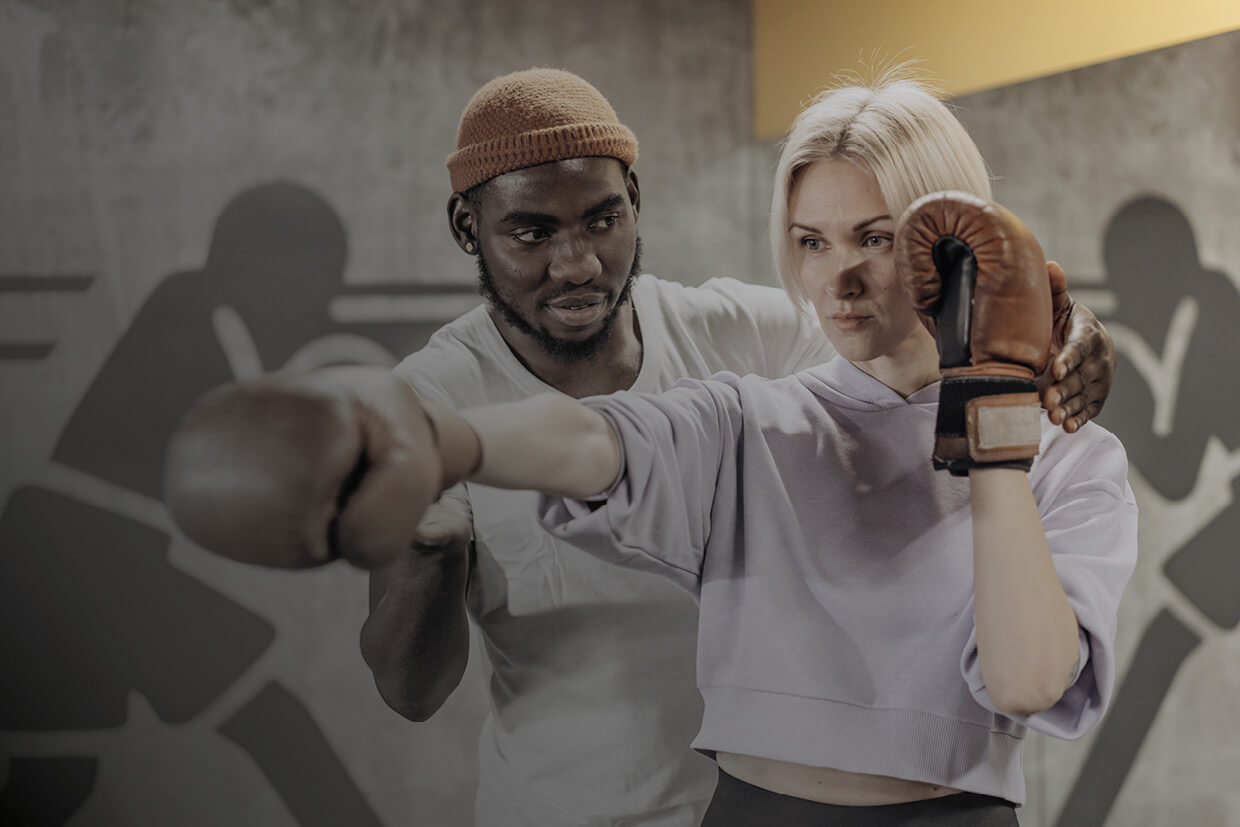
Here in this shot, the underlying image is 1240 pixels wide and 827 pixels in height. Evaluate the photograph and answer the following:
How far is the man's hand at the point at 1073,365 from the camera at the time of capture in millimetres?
949

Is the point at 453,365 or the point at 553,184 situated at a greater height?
the point at 553,184

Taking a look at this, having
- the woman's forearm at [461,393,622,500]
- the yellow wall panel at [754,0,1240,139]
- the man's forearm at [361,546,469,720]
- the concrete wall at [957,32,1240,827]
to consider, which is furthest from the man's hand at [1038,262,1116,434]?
the concrete wall at [957,32,1240,827]

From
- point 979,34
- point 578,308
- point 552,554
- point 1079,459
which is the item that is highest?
point 979,34

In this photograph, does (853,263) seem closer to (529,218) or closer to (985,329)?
(985,329)

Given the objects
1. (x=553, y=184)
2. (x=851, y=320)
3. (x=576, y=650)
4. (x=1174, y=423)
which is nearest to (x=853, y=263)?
(x=851, y=320)

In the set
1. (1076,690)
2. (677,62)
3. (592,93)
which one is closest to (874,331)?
(1076,690)

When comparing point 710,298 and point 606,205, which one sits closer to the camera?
point 606,205

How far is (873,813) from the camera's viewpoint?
98 centimetres

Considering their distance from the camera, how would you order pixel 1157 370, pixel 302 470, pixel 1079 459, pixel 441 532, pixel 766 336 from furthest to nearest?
pixel 1157 370 < pixel 766 336 < pixel 441 532 < pixel 1079 459 < pixel 302 470

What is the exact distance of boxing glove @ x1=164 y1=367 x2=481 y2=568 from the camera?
1.98 feet

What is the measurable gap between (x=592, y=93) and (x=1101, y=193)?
5.68 ft

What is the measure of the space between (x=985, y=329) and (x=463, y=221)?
78 cm

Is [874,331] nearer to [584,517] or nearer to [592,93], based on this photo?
[584,517]

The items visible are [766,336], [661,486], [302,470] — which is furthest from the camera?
[766,336]
